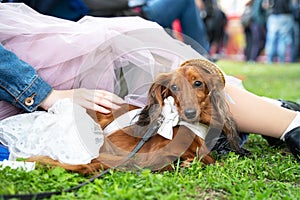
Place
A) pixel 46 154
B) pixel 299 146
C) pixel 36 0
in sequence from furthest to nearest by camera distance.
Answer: pixel 36 0, pixel 299 146, pixel 46 154

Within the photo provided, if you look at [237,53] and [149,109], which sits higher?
[149,109]

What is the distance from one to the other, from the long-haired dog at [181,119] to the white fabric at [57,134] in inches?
2.1

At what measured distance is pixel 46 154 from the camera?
7.13 feet

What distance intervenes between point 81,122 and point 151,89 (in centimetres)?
36

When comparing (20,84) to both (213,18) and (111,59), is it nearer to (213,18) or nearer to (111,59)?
(111,59)

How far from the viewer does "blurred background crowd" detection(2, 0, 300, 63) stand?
3.53 metres

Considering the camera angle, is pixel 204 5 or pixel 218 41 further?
pixel 218 41

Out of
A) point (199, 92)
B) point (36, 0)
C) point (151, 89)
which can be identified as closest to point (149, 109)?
point (151, 89)

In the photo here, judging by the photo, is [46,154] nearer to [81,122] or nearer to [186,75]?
[81,122]

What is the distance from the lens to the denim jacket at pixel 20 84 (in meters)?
2.31

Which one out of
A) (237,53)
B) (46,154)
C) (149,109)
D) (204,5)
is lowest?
A: (237,53)

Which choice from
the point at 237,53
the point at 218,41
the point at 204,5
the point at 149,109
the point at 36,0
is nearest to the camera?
the point at 149,109

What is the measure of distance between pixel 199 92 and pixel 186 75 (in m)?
0.09

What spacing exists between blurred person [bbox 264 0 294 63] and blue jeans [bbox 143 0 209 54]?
737 centimetres
